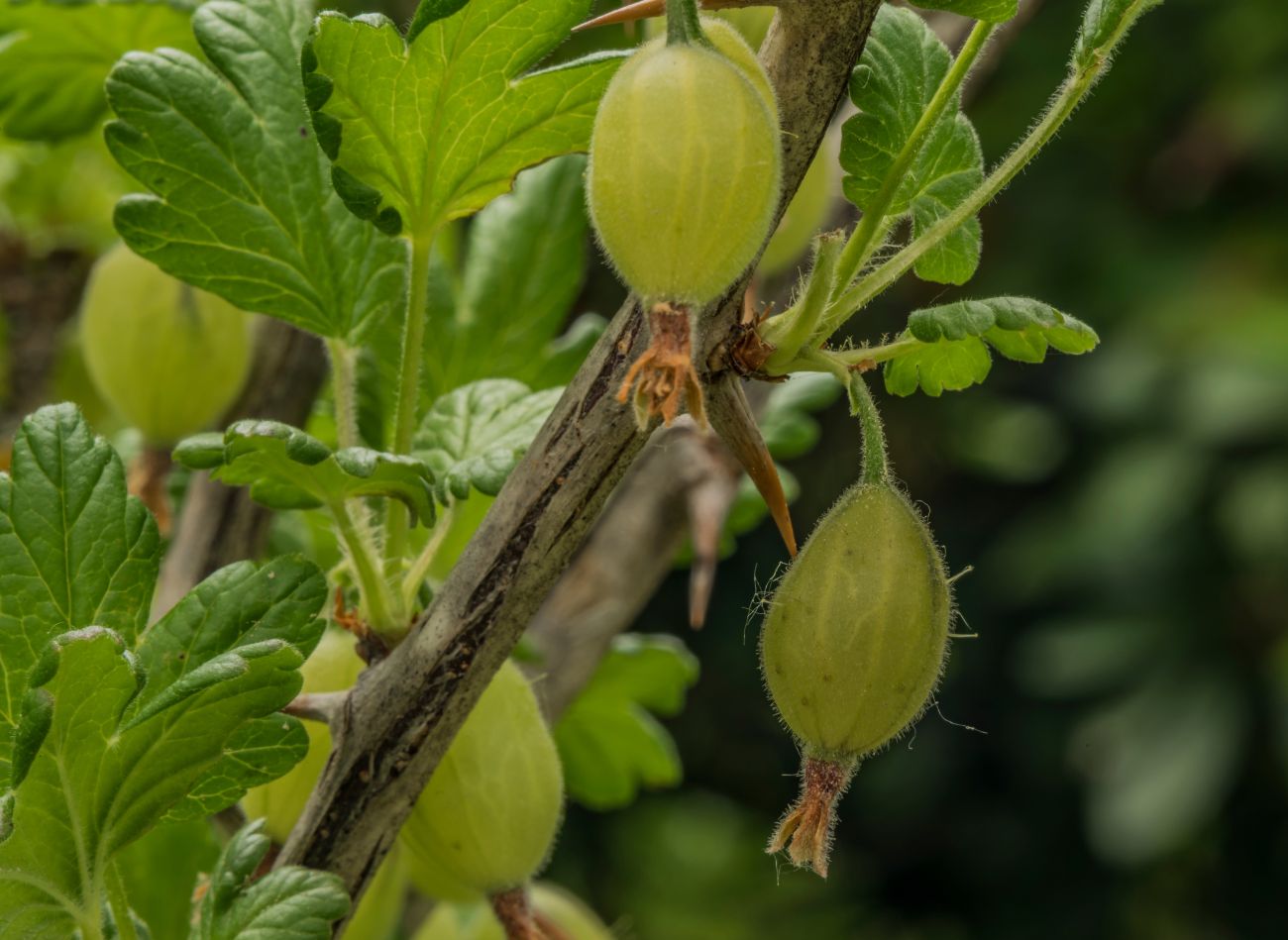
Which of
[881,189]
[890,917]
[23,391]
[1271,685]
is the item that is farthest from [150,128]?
[890,917]

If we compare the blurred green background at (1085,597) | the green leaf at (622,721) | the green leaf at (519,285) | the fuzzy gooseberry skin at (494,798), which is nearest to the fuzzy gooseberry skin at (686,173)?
the fuzzy gooseberry skin at (494,798)

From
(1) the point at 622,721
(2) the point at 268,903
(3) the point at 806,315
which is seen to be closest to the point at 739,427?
(3) the point at 806,315

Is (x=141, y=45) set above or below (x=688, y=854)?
above

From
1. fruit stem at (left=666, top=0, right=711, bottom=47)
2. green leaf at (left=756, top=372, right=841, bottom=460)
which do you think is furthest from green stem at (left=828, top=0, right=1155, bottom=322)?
green leaf at (left=756, top=372, right=841, bottom=460)

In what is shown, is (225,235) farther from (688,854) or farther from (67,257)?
(688,854)

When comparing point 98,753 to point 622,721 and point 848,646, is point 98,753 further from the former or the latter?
point 622,721

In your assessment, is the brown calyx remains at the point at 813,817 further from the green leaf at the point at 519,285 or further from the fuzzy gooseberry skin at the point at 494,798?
the green leaf at the point at 519,285

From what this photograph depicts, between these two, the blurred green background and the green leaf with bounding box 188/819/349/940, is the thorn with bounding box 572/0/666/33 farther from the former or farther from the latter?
the blurred green background
